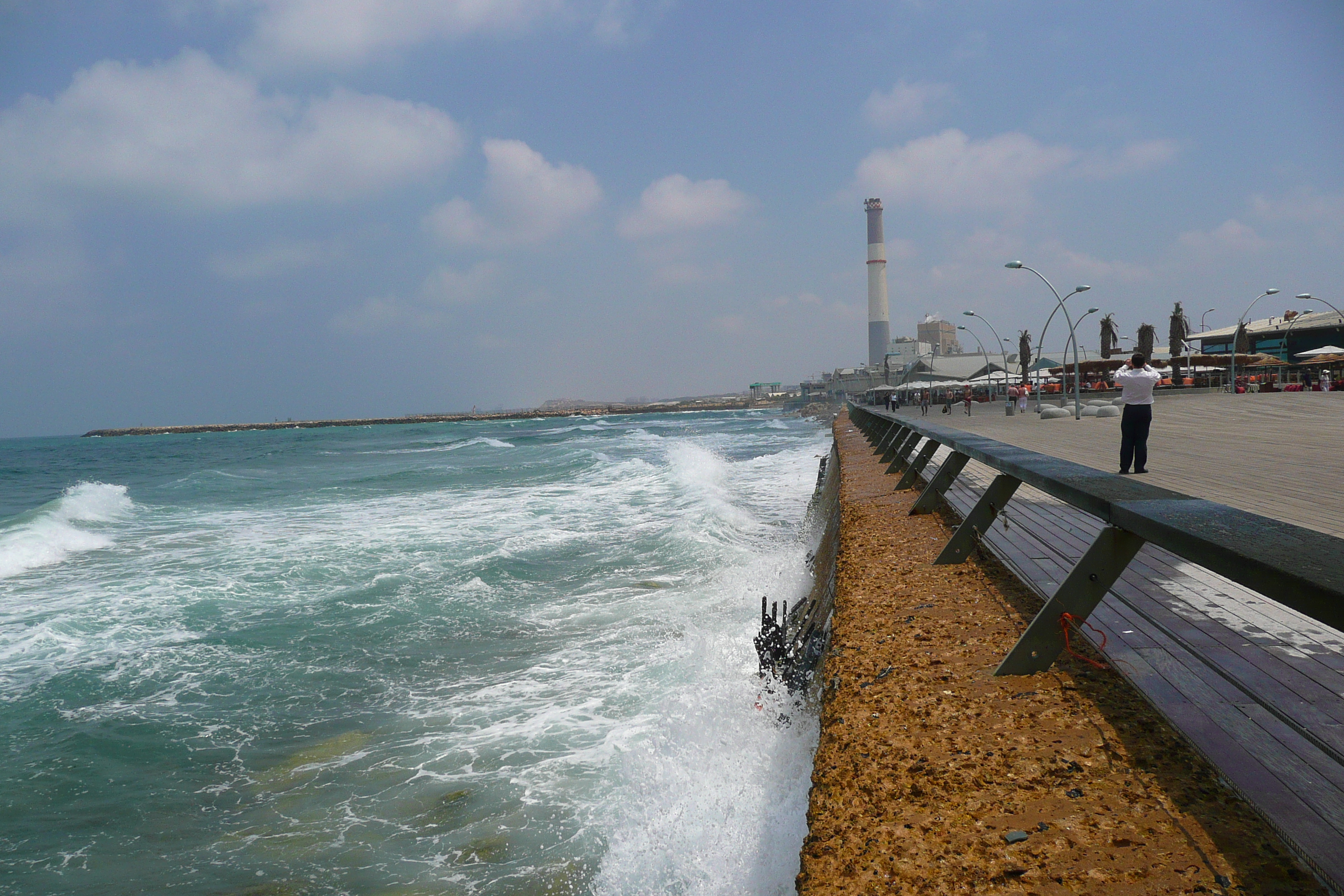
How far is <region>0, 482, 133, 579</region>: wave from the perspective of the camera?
43.6ft

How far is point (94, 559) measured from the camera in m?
13.3

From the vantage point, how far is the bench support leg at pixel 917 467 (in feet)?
25.4

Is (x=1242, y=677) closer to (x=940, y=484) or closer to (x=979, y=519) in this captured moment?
(x=979, y=519)

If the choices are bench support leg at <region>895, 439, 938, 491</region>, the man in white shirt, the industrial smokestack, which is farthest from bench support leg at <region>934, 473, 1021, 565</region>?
the industrial smokestack

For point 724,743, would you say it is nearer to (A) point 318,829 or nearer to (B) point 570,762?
(B) point 570,762

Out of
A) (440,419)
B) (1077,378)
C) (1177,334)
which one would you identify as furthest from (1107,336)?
(440,419)

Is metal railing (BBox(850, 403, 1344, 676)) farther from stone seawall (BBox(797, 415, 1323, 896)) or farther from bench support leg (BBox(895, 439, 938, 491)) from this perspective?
bench support leg (BBox(895, 439, 938, 491))

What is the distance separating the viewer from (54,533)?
1548 centimetres

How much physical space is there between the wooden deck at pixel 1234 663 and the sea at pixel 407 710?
1452 mm

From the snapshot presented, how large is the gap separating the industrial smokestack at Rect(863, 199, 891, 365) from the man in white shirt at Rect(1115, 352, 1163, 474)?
382 feet

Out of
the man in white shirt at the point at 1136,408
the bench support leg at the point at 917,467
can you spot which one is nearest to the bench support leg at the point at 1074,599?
the bench support leg at the point at 917,467

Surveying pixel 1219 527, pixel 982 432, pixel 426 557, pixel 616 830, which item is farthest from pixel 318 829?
pixel 982 432

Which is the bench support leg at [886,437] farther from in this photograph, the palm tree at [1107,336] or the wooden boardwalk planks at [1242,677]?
the palm tree at [1107,336]

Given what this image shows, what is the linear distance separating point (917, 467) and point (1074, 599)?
210 inches
